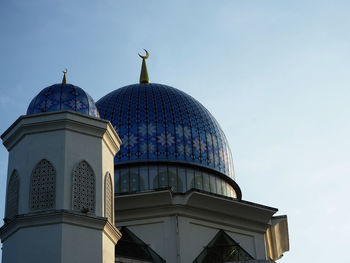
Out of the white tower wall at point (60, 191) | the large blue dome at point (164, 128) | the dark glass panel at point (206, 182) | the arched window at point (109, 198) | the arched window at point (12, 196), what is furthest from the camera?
the large blue dome at point (164, 128)

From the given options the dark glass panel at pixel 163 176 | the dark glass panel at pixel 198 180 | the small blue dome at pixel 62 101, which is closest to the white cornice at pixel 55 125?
the small blue dome at pixel 62 101

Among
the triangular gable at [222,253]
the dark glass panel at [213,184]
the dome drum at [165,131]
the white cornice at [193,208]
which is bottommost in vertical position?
the triangular gable at [222,253]

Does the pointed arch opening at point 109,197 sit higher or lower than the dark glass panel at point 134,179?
lower

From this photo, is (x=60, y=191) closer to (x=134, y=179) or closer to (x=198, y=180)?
(x=134, y=179)

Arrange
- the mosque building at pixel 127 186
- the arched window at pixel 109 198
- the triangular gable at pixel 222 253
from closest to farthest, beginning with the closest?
the mosque building at pixel 127 186
the arched window at pixel 109 198
the triangular gable at pixel 222 253

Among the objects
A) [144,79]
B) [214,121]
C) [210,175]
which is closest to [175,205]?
[210,175]

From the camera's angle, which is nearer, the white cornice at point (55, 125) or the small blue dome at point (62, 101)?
the white cornice at point (55, 125)

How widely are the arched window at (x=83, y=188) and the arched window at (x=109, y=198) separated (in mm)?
375

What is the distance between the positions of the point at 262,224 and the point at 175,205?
2631 mm

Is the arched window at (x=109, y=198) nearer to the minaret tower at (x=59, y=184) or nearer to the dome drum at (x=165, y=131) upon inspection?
the minaret tower at (x=59, y=184)

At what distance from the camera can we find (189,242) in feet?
52.7

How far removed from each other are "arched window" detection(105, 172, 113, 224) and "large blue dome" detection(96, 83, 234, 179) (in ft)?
15.0

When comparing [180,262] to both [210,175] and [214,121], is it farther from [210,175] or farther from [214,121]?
[214,121]

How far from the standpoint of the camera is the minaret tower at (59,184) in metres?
11.8
